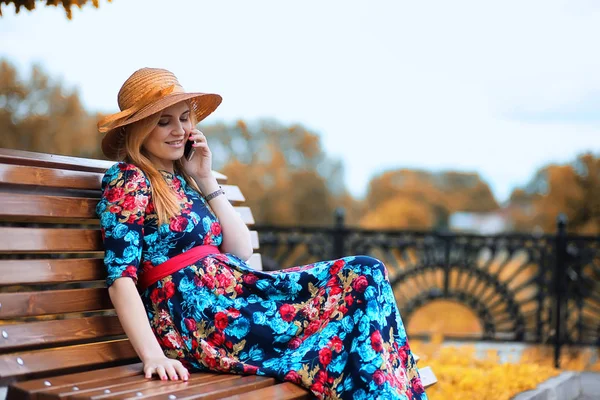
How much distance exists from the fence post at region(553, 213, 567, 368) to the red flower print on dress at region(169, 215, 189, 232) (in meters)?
5.10

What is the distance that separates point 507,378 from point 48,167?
2.93m

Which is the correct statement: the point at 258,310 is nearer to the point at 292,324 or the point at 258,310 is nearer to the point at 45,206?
the point at 292,324

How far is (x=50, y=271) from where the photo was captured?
2547 millimetres

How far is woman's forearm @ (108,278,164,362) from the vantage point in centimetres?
243

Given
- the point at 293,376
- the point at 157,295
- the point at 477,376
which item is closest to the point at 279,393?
the point at 293,376

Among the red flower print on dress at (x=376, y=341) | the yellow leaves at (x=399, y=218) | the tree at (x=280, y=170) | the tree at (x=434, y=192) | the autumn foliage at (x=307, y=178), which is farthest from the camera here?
the tree at (x=434, y=192)

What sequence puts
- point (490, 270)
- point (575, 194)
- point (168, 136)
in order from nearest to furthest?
point (168, 136)
point (490, 270)
point (575, 194)

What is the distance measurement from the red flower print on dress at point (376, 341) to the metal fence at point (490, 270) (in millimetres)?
4931

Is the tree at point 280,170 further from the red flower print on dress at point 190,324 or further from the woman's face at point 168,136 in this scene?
the red flower print on dress at point 190,324

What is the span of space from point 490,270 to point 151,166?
17.9 ft

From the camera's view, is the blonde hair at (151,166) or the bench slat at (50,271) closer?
the bench slat at (50,271)

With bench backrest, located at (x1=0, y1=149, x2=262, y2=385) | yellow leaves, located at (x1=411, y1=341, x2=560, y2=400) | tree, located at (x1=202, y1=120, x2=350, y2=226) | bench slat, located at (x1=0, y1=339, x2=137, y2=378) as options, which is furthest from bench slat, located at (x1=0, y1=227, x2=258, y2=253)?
tree, located at (x1=202, y1=120, x2=350, y2=226)

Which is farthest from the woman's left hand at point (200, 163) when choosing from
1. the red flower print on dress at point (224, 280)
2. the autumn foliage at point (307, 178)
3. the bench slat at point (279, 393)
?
the autumn foliage at point (307, 178)

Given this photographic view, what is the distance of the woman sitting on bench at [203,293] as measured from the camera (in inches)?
97.3
